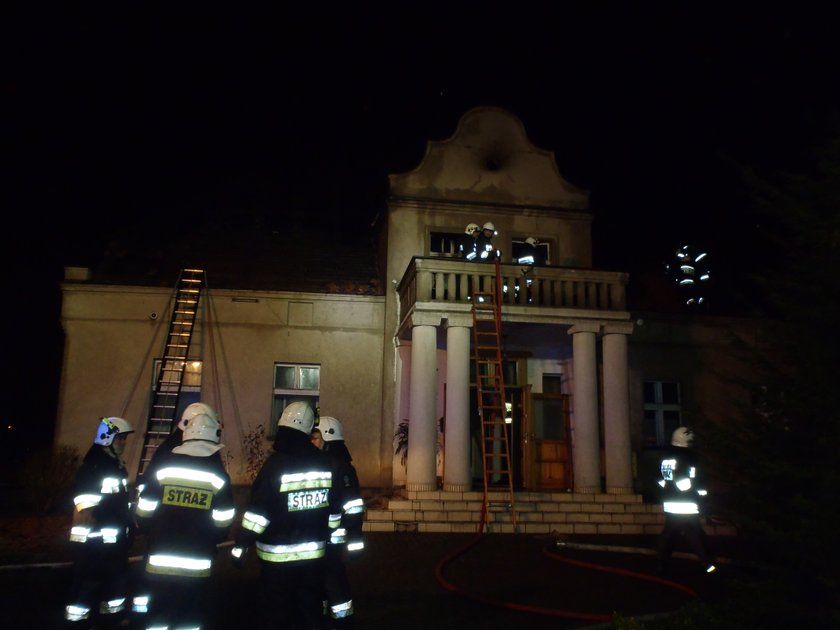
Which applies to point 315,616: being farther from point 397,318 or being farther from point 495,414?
point 397,318

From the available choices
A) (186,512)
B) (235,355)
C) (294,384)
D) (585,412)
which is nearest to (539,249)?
(585,412)

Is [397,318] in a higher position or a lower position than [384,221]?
lower

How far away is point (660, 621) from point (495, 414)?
8385 mm

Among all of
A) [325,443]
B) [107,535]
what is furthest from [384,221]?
[107,535]

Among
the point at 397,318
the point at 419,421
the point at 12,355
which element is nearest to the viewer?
the point at 419,421

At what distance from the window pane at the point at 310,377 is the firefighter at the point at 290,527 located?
Answer: 32.7 ft

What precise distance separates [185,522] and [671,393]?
1329cm

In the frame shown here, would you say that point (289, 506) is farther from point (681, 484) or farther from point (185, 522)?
point (681, 484)

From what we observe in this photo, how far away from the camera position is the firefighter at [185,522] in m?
4.25

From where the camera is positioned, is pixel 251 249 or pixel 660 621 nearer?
pixel 660 621

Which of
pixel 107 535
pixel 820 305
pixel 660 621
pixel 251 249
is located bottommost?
pixel 660 621

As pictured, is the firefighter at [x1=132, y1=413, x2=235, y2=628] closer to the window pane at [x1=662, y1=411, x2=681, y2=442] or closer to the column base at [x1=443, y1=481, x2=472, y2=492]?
the column base at [x1=443, y1=481, x2=472, y2=492]

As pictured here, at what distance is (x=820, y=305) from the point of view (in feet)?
14.0

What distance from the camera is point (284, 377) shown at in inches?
569
